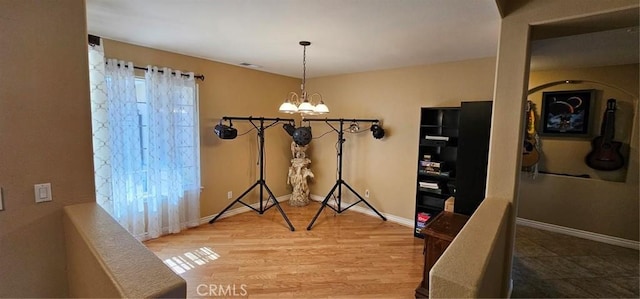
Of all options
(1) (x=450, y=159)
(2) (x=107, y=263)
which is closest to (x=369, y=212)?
(1) (x=450, y=159)

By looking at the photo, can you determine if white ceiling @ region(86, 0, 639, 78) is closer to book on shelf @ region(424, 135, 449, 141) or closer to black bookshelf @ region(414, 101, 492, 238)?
black bookshelf @ region(414, 101, 492, 238)

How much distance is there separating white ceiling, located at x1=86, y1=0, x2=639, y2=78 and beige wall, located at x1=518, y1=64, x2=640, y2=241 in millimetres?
269

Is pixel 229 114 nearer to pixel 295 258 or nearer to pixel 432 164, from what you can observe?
pixel 295 258

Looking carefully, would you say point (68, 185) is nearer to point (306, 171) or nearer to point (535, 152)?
point (306, 171)

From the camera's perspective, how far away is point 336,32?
250 centimetres

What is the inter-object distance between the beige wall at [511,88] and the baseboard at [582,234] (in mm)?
2725

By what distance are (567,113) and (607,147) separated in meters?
0.61

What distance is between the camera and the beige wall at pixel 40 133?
4.54 ft

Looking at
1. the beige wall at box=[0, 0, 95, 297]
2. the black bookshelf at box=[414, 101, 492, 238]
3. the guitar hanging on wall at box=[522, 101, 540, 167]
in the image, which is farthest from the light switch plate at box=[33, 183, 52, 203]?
the guitar hanging on wall at box=[522, 101, 540, 167]

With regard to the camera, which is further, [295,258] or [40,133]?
[295,258]

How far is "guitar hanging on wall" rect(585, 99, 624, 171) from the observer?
3.47 metres

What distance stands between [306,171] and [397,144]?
5.33 feet

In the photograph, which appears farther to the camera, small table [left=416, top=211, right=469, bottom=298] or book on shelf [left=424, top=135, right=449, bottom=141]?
book on shelf [left=424, top=135, right=449, bottom=141]

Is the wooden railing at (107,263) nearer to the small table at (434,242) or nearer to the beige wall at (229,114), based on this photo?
the small table at (434,242)
